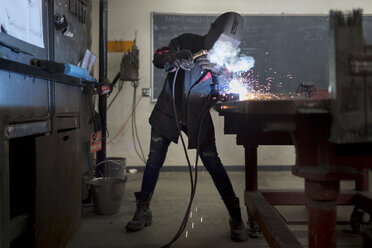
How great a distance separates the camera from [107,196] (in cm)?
209

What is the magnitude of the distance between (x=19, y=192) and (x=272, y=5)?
3384 millimetres

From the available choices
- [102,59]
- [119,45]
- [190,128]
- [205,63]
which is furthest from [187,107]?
[119,45]

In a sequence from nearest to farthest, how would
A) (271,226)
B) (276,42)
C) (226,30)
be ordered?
(271,226) → (226,30) → (276,42)

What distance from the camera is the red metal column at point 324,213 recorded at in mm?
681

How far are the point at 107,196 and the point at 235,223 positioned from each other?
94cm

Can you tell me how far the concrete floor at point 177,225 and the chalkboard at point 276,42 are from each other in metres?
1.38

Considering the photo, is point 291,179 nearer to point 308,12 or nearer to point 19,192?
point 308,12

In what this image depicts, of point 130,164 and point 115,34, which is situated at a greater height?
point 115,34

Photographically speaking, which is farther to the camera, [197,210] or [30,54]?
[197,210]

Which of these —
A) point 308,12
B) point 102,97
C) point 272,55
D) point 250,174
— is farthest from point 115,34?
point 250,174

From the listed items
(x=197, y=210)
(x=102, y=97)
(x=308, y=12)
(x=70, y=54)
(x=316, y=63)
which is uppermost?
(x=308, y=12)

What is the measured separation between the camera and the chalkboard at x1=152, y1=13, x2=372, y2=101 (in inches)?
139

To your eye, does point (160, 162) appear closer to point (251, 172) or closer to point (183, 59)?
point (251, 172)

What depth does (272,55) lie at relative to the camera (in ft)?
11.7
